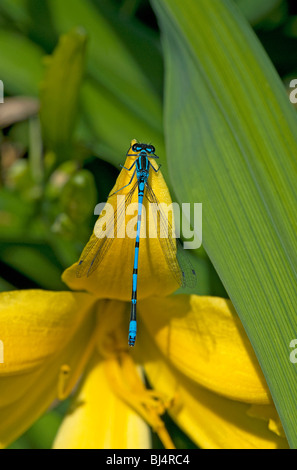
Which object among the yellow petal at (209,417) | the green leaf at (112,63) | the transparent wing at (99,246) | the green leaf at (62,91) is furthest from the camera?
the green leaf at (112,63)

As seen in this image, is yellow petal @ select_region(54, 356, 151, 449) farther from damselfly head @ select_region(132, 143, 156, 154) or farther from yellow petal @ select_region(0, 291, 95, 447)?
damselfly head @ select_region(132, 143, 156, 154)

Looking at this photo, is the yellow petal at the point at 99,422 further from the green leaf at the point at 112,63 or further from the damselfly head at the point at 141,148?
the green leaf at the point at 112,63

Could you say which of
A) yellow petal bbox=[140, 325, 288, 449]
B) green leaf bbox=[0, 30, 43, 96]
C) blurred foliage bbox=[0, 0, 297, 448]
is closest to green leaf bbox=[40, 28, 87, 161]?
blurred foliage bbox=[0, 0, 297, 448]

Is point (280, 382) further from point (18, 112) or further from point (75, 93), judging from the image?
point (18, 112)

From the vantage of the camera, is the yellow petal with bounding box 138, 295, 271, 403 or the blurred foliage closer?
the yellow petal with bounding box 138, 295, 271, 403

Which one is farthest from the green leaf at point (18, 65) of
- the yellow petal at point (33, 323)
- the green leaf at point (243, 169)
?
the yellow petal at point (33, 323)

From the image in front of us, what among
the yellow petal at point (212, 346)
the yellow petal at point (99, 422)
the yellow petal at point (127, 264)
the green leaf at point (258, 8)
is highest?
the green leaf at point (258, 8)

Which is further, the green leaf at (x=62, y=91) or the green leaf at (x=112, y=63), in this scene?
the green leaf at (x=112, y=63)
